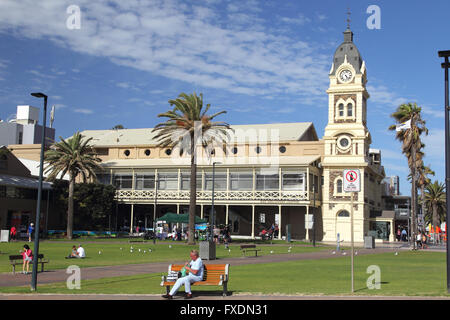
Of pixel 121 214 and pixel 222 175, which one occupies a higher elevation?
pixel 222 175

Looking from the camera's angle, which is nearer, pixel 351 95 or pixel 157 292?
pixel 157 292

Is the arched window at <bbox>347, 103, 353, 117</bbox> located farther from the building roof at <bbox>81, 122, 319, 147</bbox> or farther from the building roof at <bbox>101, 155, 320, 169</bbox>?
the building roof at <bbox>81, 122, 319, 147</bbox>

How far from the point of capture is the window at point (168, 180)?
6462 centimetres

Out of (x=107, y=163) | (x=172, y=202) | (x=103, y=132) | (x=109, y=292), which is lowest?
(x=109, y=292)

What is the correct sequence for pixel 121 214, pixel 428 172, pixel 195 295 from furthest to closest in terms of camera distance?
1. pixel 428 172
2. pixel 121 214
3. pixel 195 295

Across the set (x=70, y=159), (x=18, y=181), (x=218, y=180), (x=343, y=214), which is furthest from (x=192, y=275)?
(x=218, y=180)

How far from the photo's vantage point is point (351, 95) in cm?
6056

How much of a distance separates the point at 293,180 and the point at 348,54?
16.0m

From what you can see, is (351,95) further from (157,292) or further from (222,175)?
(157,292)

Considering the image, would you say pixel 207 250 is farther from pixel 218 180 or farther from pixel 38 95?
pixel 218 180

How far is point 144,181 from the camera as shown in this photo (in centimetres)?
6588

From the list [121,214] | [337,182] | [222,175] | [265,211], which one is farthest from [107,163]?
[337,182]

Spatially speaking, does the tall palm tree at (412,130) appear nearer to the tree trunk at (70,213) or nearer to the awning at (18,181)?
the tree trunk at (70,213)
